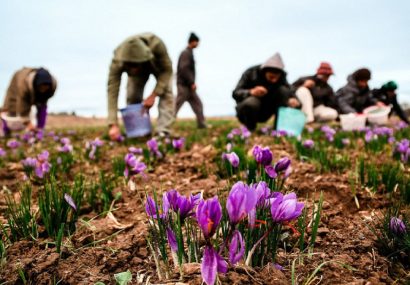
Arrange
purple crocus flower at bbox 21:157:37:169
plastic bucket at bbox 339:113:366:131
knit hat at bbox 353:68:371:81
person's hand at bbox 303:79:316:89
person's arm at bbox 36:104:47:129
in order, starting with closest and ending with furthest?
purple crocus flower at bbox 21:157:37:169, plastic bucket at bbox 339:113:366:131, person's arm at bbox 36:104:47:129, knit hat at bbox 353:68:371:81, person's hand at bbox 303:79:316:89

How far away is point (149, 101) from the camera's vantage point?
5.34 m

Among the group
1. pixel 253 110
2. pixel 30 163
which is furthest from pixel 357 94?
pixel 30 163

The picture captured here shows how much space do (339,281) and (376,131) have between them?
3705mm

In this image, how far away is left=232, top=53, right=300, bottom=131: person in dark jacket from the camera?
545 cm

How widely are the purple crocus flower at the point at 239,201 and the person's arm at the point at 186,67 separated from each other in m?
7.11

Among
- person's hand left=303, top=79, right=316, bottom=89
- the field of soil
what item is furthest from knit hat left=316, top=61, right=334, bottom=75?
the field of soil

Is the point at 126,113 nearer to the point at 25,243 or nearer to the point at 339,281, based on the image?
the point at 25,243

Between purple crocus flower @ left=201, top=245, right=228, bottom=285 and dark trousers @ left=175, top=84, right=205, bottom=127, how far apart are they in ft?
24.0

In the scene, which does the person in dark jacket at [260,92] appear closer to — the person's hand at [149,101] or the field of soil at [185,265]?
the person's hand at [149,101]

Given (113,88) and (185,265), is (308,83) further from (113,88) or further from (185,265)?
(185,265)

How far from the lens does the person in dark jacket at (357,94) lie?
24.7ft

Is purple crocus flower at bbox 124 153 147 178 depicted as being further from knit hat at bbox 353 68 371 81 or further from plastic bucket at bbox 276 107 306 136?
knit hat at bbox 353 68 371 81

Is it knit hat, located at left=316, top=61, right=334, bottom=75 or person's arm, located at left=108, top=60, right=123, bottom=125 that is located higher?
knit hat, located at left=316, top=61, right=334, bottom=75

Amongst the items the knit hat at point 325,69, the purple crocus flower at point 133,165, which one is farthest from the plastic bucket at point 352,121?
the purple crocus flower at point 133,165
